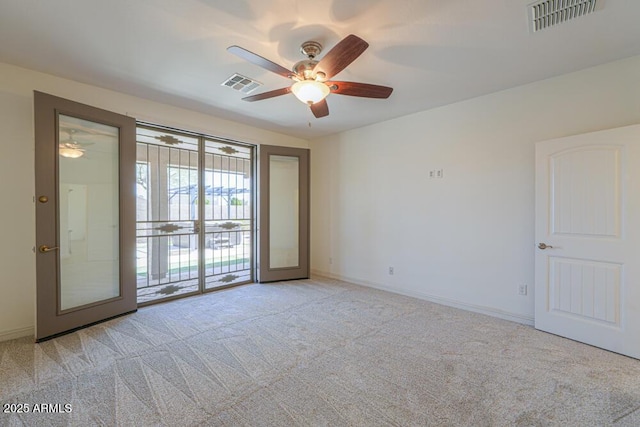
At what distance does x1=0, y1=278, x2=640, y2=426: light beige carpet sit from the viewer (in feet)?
6.04

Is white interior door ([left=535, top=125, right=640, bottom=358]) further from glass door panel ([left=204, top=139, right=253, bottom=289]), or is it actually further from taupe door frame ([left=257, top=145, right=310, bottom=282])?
glass door panel ([left=204, top=139, right=253, bottom=289])

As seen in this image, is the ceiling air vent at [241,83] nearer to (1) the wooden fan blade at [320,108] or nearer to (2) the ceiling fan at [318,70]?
(2) the ceiling fan at [318,70]

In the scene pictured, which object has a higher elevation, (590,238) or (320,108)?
(320,108)

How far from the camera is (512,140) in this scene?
132 inches

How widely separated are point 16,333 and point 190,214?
7.23 feet

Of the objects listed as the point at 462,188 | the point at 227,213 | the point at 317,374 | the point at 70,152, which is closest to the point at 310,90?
the point at 317,374

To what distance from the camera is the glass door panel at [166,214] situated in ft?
12.7

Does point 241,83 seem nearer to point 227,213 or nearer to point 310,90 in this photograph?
point 310,90

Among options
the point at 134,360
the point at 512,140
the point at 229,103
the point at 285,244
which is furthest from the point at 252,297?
the point at 512,140

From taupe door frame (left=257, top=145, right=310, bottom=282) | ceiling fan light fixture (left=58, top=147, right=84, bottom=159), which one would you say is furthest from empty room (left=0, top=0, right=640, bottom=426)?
taupe door frame (left=257, top=145, right=310, bottom=282)

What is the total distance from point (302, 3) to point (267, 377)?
112 inches

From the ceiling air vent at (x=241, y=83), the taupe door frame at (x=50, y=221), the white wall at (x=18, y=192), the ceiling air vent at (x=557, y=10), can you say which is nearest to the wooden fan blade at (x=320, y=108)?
the ceiling air vent at (x=241, y=83)

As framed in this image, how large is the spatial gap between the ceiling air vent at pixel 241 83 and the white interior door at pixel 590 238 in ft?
10.8

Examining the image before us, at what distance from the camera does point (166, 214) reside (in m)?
4.08
